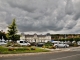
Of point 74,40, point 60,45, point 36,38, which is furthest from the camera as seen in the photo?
point 36,38

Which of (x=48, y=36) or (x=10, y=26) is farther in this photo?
(x=48, y=36)

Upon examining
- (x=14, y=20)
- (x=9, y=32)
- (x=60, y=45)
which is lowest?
(x=60, y=45)

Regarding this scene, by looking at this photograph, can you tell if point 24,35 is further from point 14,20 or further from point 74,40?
point 14,20

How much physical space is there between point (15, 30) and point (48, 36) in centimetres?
7833

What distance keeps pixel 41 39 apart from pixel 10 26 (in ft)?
250

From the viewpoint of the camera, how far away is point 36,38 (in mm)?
130625

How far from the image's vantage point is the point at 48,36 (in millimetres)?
135375

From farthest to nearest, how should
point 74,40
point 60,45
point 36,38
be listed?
point 36,38 → point 74,40 → point 60,45

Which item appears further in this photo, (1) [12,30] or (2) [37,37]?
(2) [37,37]

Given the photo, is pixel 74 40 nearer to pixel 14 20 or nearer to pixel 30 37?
pixel 14 20

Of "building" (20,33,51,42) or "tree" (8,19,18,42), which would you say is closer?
"tree" (8,19,18,42)

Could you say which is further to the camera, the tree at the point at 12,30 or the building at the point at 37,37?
the building at the point at 37,37

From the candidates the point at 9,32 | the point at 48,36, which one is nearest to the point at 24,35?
the point at 48,36

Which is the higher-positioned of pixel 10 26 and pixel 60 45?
pixel 10 26
